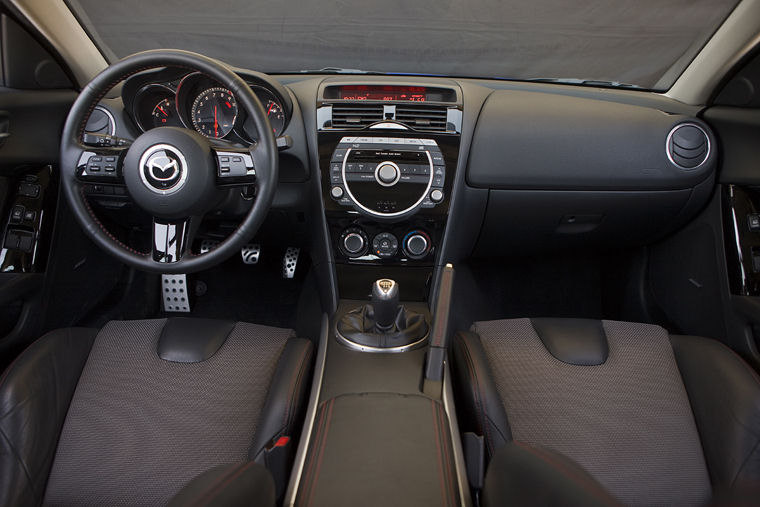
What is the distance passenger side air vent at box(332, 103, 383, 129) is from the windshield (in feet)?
4.15

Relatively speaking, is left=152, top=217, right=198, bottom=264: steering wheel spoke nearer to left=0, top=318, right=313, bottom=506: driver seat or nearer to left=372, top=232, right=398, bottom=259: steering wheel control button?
left=0, top=318, right=313, bottom=506: driver seat

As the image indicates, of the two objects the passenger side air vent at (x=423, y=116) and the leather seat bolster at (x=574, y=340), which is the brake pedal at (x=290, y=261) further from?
the leather seat bolster at (x=574, y=340)

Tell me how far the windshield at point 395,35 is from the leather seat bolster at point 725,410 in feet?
6.50

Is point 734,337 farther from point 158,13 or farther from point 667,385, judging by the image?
point 158,13

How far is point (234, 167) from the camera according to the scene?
4.10 ft

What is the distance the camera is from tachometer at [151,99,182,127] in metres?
1.65

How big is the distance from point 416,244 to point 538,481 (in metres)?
1.17

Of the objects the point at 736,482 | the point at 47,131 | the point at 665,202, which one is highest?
the point at 47,131

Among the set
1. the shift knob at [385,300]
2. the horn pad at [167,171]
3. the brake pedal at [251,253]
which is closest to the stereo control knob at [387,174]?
the shift knob at [385,300]

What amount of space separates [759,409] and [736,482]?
0.18m

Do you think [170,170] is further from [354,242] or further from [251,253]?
[251,253]

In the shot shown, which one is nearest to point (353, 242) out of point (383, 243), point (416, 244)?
point (383, 243)

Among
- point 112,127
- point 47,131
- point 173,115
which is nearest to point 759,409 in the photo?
point 173,115

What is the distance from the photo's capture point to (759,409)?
118 centimetres
